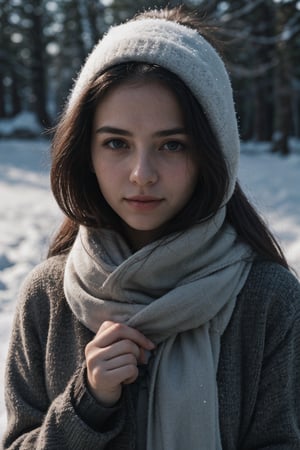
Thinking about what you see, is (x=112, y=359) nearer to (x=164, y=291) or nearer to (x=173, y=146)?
(x=164, y=291)

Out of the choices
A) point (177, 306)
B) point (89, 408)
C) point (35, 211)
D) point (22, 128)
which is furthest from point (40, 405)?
point (22, 128)

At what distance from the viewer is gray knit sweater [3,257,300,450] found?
1289mm

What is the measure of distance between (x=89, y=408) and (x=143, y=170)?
0.53 m

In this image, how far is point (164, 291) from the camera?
137 cm

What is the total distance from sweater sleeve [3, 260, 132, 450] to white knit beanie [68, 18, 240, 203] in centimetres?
54

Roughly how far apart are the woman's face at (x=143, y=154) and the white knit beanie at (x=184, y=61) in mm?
58

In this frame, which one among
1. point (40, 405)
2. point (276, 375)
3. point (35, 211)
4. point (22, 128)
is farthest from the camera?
point (22, 128)

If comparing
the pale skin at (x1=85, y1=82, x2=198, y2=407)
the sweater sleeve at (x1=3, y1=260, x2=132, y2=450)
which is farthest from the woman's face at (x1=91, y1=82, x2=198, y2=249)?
the sweater sleeve at (x1=3, y1=260, x2=132, y2=450)

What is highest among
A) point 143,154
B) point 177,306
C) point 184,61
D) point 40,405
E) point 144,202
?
point 184,61

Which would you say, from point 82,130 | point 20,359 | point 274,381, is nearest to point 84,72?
point 82,130

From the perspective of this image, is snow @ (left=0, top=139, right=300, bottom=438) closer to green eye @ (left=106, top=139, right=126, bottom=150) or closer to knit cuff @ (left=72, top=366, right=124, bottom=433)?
green eye @ (left=106, top=139, right=126, bottom=150)

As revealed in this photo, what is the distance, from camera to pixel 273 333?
4.40 feet

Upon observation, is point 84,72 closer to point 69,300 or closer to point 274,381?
point 69,300

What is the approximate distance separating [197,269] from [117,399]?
34 centimetres
